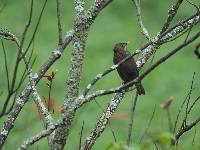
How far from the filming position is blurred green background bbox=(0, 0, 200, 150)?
7.75m

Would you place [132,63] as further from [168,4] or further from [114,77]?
[168,4]

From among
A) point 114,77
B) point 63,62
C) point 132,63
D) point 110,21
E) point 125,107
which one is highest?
point 110,21

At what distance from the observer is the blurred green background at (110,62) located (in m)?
7.75

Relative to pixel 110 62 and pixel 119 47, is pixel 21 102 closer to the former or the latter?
pixel 119 47

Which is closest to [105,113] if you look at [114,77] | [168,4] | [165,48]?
[114,77]

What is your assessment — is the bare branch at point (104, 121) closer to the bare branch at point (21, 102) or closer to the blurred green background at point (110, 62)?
the bare branch at point (21, 102)

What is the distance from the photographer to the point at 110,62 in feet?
29.3

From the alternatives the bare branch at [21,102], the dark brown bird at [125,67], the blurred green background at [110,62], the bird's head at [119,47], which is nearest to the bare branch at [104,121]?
the bare branch at [21,102]

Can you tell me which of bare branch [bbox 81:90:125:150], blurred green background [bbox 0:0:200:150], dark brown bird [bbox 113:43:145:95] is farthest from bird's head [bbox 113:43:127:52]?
blurred green background [bbox 0:0:200:150]

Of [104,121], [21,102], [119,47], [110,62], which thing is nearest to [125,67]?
[119,47]

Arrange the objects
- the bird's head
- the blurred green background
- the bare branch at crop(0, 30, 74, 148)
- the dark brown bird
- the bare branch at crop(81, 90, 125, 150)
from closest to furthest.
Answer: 1. the bare branch at crop(0, 30, 74, 148)
2. the bare branch at crop(81, 90, 125, 150)
3. the dark brown bird
4. the bird's head
5. the blurred green background

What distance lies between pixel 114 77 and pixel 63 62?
2.58 ft

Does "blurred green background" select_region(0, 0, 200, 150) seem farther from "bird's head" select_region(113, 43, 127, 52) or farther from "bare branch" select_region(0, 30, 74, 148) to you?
"bare branch" select_region(0, 30, 74, 148)

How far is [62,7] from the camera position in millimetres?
10219
